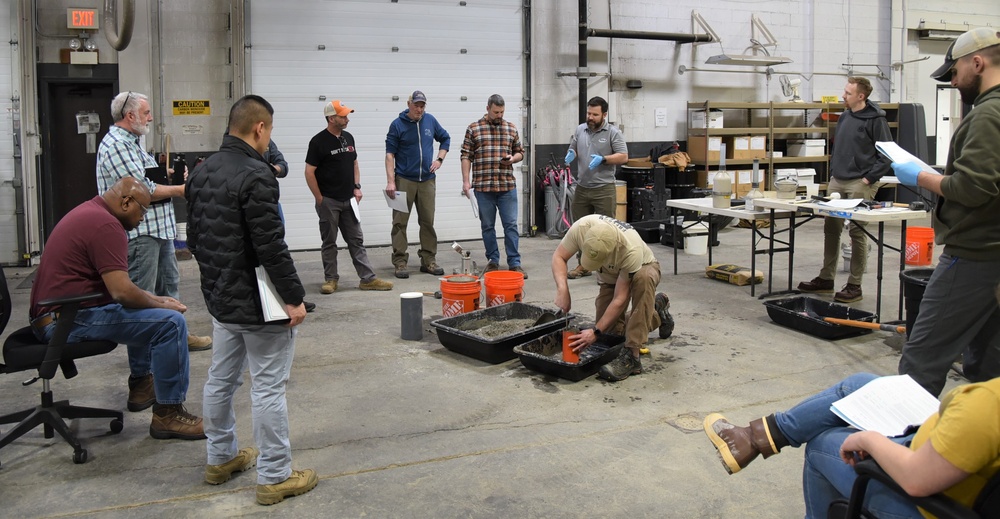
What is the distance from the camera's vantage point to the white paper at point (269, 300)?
3078mm

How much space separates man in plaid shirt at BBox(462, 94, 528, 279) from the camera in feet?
25.1

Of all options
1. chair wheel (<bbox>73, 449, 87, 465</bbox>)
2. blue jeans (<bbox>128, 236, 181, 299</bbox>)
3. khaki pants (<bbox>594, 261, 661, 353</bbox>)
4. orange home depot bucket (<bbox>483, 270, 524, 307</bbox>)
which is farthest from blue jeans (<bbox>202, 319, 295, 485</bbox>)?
orange home depot bucket (<bbox>483, 270, 524, 307</bbox>)

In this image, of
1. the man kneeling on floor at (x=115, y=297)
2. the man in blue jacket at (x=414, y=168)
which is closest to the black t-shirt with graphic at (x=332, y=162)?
the man in blue jacket at (x=414, y=168)

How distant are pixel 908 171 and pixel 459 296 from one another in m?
3.02

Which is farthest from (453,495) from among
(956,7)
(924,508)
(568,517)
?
(956,7)

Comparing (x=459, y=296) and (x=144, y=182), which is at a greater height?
(x=144, y=182)

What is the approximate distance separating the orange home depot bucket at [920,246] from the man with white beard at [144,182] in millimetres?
6859

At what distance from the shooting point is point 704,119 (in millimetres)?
11516

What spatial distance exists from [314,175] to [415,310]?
2.00 metres

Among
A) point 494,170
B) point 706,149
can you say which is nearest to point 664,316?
point 494,170

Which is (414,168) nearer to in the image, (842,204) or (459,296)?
(459,296)

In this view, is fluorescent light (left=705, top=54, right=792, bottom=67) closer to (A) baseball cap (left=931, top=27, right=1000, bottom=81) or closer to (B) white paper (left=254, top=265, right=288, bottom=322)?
(A) baseball cap (left=931, top=27, right=1000, bottom=81)

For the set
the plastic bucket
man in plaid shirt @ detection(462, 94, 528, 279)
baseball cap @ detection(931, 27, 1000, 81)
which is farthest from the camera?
man in plaid shirt @ detection(462, 94, 528, 279)

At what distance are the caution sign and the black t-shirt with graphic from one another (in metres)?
2.77
